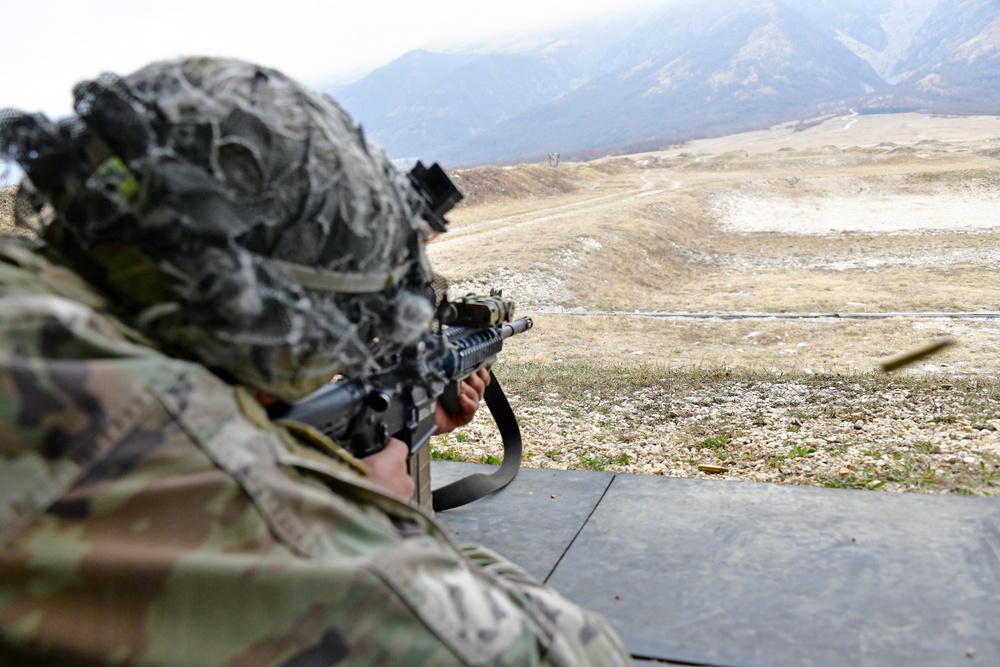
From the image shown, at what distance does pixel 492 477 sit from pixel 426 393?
1133 mm

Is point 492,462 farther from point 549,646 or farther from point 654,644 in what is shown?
point 549,646

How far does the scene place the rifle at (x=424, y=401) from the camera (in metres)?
2.08

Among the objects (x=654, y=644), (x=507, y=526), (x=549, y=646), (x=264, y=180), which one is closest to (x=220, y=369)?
(x=264, y=180)

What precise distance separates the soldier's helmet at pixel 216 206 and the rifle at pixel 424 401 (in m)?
0.43

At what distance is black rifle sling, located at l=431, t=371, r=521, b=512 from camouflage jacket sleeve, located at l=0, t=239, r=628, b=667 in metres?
2.16

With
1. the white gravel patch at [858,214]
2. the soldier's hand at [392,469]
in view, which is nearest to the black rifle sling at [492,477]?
the soldier's hand at [392,469]

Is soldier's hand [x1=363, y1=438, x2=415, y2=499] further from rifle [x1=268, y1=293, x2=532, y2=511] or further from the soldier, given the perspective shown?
the soldier

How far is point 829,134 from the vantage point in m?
106

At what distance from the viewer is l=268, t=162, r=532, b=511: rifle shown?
6.71 feet

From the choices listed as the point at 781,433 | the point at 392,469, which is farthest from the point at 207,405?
the point at 781,433

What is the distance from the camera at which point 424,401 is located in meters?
2.56

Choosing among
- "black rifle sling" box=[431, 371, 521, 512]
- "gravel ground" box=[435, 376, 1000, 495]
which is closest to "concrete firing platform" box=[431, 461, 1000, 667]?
"black rifle sling" box=[431, 371, 521, 512]

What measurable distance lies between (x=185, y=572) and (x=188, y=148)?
0.70m

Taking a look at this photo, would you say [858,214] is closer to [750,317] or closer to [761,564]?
[750,317]
